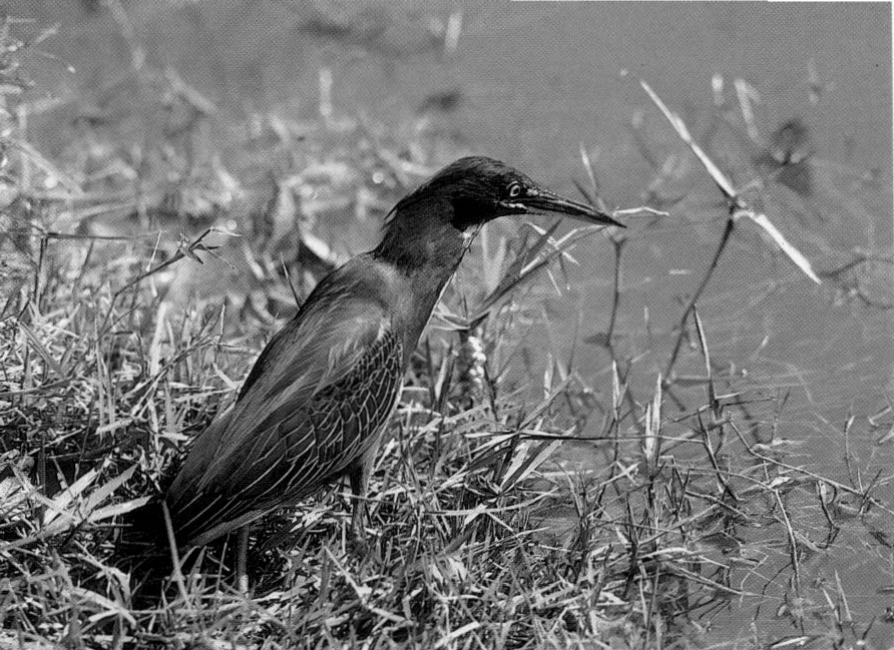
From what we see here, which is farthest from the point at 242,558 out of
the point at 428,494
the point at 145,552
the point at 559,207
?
the point at 559,207

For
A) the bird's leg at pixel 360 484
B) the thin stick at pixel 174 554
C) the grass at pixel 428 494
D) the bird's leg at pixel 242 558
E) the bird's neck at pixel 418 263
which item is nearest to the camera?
the thin stick at pixel 174 554

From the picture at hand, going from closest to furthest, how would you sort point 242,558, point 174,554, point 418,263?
point 174,554, point 242,558, point 418,263

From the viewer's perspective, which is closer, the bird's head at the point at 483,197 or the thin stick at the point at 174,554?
the thin stick at the point at 174,554

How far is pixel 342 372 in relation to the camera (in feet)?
12.1

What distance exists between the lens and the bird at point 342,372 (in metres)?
3.50

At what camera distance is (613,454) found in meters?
4.31

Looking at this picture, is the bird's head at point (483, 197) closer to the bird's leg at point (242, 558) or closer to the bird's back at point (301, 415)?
the bird's back at point (301, 415)

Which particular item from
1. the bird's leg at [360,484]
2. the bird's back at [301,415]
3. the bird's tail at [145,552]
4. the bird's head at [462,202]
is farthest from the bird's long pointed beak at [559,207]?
the bird's tail at [145,552]

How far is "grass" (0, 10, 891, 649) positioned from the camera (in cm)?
333

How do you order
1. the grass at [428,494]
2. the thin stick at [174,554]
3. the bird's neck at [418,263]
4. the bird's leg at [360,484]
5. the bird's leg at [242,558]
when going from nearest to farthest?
the thin stick at [174,554] < the grass at [428,494] < the bird's leg at [242,558] < the bird's leg at [360,484] < the bird's neck at [418,263]

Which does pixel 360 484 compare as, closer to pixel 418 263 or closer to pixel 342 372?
pixel 342 372

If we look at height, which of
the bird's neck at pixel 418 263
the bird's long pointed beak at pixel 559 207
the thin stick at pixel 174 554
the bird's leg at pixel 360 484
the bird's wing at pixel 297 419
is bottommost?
the bird's leg at pixel 360 484

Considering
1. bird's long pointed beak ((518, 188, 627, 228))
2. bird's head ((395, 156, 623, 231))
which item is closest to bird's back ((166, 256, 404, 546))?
bird's head ((395, 156, 623, 231))

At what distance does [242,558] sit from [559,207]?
1.36 metres
